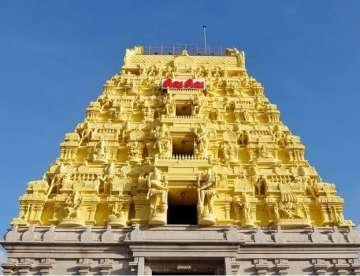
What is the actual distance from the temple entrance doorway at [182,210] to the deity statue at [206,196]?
5.25 ft

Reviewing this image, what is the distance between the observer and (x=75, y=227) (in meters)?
20.5

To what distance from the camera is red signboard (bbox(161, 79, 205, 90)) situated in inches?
1168

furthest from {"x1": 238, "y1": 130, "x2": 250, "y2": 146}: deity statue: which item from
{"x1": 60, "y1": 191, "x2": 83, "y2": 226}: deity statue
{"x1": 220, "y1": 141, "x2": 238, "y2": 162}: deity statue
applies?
{"x1": 60, "y1": 191, "x2": 83, "y2": 226}: deity statue

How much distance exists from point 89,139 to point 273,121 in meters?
11.0

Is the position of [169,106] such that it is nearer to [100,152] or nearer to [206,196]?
[100,152]

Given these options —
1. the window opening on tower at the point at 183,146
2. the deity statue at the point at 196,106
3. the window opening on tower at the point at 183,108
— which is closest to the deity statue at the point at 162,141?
the window opening on tower at the point at 183,146

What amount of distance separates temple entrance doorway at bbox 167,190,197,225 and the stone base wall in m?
3.28

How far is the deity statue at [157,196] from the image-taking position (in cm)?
2045

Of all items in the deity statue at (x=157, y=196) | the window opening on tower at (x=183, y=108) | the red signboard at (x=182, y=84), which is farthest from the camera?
the red signboard at (x=182, y=84)

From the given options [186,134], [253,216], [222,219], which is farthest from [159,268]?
[186,134]

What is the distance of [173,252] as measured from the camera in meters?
19.3

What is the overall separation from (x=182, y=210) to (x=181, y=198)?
4.19ft

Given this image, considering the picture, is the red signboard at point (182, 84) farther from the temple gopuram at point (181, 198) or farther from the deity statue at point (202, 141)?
the deity statue at point (202, 141)

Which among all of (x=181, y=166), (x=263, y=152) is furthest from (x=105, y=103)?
(x=263, y=152)
